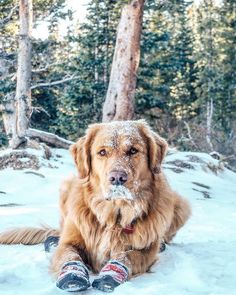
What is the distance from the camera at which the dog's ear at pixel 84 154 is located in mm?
3910

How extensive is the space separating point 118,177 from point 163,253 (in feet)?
4.09

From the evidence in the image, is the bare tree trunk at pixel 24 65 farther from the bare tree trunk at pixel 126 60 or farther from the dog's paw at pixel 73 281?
the dog's paw at pixel 73 281

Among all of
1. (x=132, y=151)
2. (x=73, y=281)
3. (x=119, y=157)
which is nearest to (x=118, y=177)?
(x=119, y=157)

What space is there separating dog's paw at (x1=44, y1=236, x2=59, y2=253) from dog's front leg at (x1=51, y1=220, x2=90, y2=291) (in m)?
0.44

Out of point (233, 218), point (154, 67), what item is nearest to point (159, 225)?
point (233, 218)

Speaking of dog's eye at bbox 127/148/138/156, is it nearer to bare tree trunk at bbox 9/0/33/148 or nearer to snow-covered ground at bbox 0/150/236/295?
snow-covered ground at bbox 0/150/236/295

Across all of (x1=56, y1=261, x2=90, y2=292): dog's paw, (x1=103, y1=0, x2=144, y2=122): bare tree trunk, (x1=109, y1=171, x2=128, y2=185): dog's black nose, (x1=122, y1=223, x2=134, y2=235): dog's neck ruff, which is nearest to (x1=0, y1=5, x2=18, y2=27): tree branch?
(x1=103, y1=0, x2=144, y2=122): bare tree trunk

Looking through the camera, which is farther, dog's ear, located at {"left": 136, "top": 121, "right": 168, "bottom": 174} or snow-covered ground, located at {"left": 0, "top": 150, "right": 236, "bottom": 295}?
dog's ear, located at {"left": 136, "top": 121, "right": 168, "bottom": 174}

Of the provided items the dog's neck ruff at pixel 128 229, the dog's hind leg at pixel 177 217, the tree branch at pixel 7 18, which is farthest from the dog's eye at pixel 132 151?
the tree branch at pixel 7 18

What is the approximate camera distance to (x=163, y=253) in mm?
4254

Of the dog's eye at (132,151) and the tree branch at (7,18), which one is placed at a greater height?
the tree branch at (7,18)

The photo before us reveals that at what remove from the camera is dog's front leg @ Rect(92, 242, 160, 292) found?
9.64 feet

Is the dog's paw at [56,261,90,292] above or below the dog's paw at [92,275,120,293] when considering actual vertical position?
above

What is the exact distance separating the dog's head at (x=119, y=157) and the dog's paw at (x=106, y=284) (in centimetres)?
70
